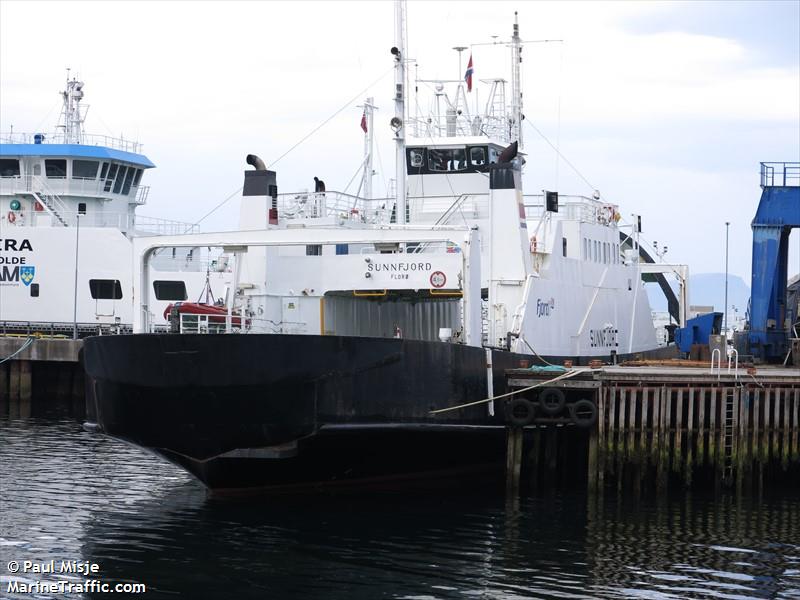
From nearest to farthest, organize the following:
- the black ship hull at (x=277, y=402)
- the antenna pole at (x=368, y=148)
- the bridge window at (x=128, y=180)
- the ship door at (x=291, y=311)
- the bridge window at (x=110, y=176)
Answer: the black ship hull at (x=277, y=402) < the ship door at (x=291, y=311) < the antenna pole at (x=368, y=148) < the bridge window at (x=110, y=176) < the bridge window at (x=128, y=180)

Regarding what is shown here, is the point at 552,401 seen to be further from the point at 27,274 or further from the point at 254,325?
the point at 27,274

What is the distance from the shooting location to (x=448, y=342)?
19.6 m

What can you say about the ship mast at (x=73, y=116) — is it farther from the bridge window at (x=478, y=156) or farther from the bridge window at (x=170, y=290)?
the bridge window at (x=478, y=156)

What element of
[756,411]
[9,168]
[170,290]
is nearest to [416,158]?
[756,411]

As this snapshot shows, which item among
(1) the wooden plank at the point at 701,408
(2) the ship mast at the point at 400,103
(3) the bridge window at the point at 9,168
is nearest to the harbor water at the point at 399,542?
(1) the wooden plank at the point at 701,408

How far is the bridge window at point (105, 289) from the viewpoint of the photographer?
41719 mm

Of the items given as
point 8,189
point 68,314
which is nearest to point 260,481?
point 68,314

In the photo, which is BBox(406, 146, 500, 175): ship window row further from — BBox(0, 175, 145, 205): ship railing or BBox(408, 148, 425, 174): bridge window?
BBox(0, 175, 145, 205): ship railing

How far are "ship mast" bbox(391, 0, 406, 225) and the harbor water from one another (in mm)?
6785

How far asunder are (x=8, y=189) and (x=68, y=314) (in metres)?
5.33

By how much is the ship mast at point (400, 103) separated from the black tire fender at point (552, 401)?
5.27 metres

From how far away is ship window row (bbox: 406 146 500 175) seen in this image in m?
28.0

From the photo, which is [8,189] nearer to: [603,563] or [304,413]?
[304,413]

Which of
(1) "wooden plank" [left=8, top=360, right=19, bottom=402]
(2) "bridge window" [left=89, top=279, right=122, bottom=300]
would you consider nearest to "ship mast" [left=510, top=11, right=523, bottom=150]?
(1) "wooden plank" [left=8, top=360, right=19, bottom=402]
